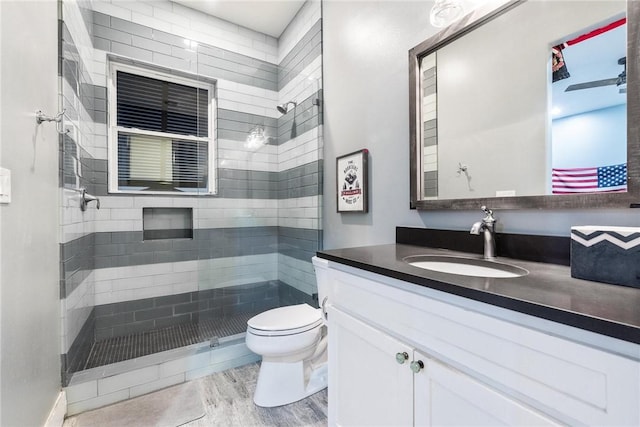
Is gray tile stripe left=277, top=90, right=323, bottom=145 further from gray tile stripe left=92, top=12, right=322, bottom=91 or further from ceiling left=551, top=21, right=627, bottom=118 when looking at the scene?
ceiling left=551, top=21, right=627, bottom=118

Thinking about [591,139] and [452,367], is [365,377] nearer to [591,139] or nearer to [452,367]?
[452,367]

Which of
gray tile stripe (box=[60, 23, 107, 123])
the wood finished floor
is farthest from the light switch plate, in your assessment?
the wood finished floor

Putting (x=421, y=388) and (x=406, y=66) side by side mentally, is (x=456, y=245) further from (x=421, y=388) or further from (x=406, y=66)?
(x=406, y=66)

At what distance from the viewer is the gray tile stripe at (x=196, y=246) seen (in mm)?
2227

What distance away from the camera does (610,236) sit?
2.26ft

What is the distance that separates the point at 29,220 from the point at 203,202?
136 cm

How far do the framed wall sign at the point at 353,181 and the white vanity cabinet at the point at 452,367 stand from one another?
2.44 feet

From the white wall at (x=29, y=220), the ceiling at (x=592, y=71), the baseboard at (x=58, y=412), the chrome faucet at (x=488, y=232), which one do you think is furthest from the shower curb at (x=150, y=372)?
the ceiling at (x=592, y=71)

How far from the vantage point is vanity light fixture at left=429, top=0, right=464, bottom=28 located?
1.25 metres

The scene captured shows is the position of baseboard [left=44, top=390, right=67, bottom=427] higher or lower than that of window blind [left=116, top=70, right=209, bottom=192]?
lower

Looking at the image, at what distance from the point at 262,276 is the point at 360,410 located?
1852mm

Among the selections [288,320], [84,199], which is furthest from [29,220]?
[288,320]

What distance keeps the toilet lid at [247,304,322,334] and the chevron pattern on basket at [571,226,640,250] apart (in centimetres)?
127

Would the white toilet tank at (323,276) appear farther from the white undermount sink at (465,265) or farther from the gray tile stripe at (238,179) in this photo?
the gray tile stripe at (238,179)
